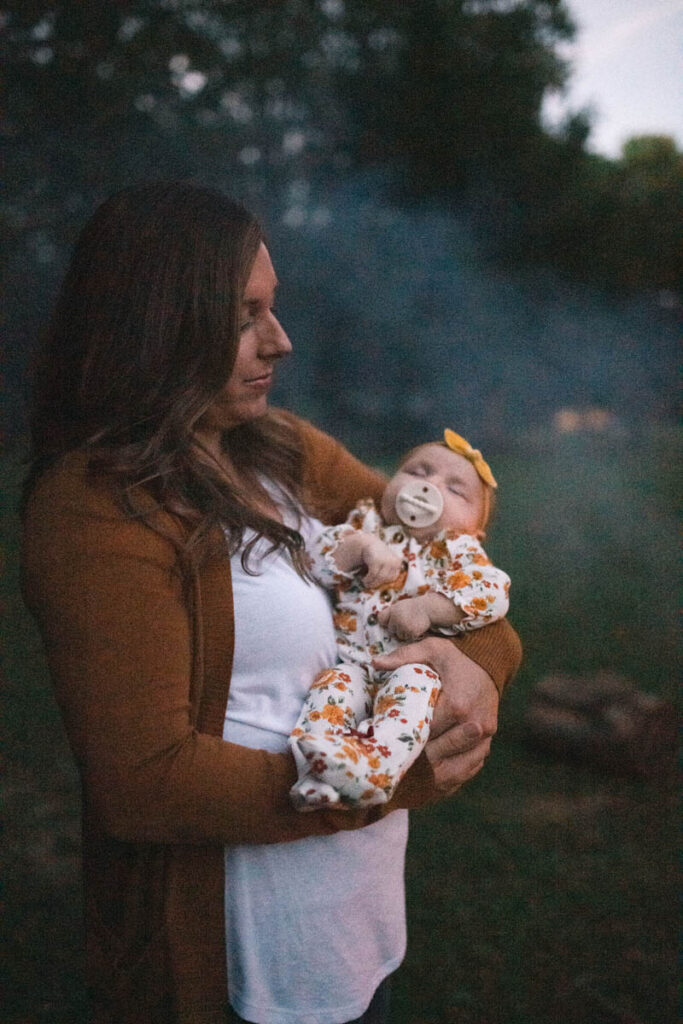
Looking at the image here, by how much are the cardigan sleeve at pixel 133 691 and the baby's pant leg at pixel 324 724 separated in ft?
0.13

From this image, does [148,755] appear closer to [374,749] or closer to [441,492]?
[374,749]

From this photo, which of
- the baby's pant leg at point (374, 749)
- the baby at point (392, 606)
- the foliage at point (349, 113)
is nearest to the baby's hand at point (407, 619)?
the baby at point (392, 606)

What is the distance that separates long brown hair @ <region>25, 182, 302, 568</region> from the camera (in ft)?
3.80

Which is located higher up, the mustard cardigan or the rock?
the mustard cardigan

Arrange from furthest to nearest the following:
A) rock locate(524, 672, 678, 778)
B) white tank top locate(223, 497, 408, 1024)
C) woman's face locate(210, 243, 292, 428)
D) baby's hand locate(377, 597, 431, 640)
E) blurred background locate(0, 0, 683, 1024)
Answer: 1. rock locate(524, 672, 678, 778)
2. blurred background locate(0, 0, 683, 1024)
3. baby's hand locate(377, 597, 431, 640)
4. woman's face locate(210, 243, 292, 428)
5. white tank top locate(223, 497, 408, 1024)

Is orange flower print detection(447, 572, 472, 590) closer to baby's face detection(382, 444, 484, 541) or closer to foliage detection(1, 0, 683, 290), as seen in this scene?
baby's face detection(382, 444, 484, 541)

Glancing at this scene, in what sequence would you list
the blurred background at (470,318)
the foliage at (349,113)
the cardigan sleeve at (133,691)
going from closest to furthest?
the cardigan sleeve at (133,691) → the blurred background at (470,318) → the foliage at (349,113)

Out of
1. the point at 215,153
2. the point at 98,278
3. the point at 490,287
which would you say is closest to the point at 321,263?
the point at 215,153

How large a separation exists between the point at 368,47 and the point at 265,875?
3.82 m

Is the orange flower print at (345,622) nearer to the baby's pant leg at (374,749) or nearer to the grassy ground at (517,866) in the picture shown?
the baby's pant leg at (374,749)

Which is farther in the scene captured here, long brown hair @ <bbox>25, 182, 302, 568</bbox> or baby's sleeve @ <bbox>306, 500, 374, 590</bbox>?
baby's sleeve @ <bbox>306, 500, 374, 590</bbox>

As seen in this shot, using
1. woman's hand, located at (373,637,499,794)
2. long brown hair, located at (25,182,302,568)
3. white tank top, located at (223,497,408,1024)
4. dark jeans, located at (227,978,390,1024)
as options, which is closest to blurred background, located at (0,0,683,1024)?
dark jeans, located at (227,978,390,1024)

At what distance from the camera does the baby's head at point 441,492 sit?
1540mm

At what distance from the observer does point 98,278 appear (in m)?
1.19
